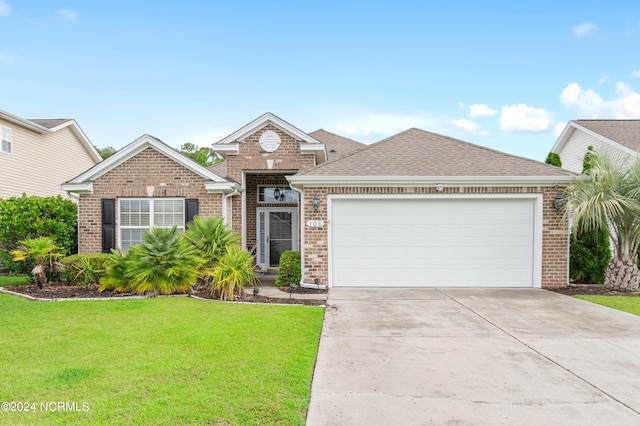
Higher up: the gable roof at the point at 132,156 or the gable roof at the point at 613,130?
the gable roof at the point at 613,130

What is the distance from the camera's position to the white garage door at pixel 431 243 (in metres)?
9.97

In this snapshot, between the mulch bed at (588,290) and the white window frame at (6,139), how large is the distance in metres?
18.1

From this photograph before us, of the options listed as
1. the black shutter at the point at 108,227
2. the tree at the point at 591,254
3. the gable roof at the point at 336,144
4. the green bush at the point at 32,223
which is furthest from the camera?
the gable roof at the point at 336,144

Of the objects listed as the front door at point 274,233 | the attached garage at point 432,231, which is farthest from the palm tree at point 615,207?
the front door at point 274,233

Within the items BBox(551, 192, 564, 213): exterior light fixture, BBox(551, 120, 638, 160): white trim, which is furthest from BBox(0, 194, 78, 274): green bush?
BBox(551, 120, 638, 160): white trim

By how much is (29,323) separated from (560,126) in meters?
23.3

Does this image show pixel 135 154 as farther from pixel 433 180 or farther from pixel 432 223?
pixel 432 223

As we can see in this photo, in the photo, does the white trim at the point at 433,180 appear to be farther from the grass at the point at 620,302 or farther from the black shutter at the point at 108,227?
the black shutter at the point at 108,227

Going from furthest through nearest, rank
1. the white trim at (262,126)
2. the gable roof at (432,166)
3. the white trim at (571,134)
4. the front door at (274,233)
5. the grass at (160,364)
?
the white trim at (571,134) < the front door at (274,233) < the white trim at (262,126) < the gable roof at (432,166) < the grass at (160,364)

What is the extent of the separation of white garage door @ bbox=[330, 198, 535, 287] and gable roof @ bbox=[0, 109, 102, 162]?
41.6 ft

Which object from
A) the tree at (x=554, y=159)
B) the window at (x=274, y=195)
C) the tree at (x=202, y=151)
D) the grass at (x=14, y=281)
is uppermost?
the tree at (x=202, y=151)

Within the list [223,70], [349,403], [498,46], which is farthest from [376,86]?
[349,403]

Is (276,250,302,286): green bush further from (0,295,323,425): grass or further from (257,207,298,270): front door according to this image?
(257,207,298,270): front door

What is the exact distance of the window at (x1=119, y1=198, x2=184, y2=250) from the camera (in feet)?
36.7
